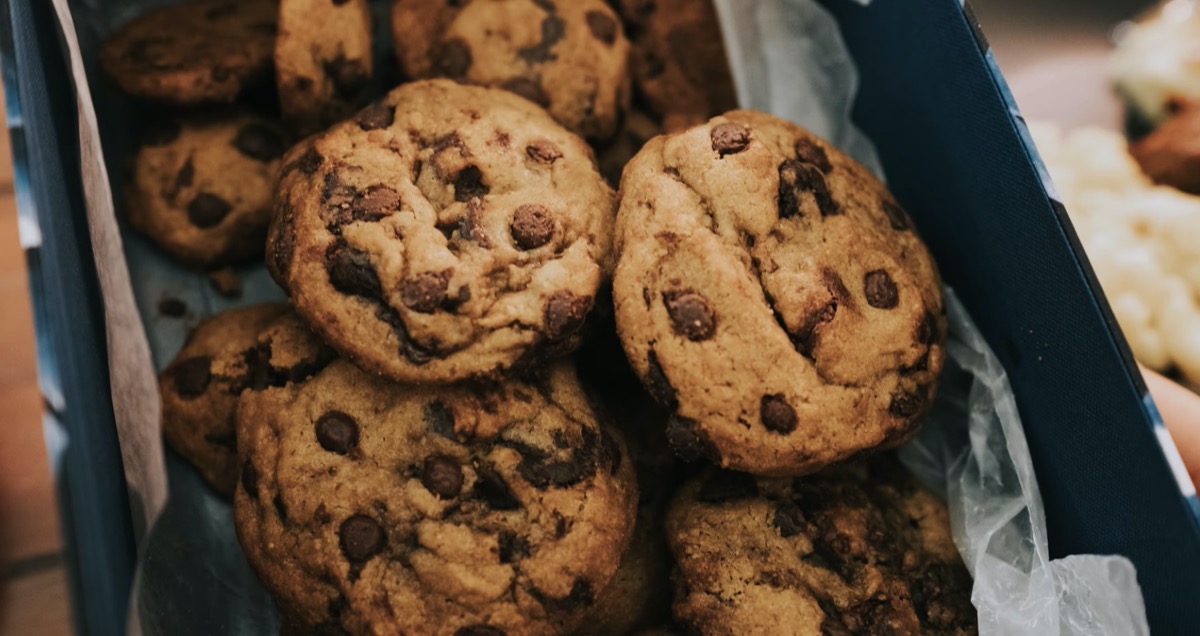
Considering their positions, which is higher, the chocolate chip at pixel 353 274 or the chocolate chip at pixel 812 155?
the chocolate chip at pixel 812 155

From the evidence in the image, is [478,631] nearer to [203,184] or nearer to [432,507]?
[432,507]

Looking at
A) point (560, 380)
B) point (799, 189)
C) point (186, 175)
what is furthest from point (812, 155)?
point (186, 175)

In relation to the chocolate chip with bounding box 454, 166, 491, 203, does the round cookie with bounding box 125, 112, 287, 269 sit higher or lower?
lower

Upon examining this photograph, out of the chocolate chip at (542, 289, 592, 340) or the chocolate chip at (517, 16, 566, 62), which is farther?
the chocolate chip at (517, 16, 566, 62)

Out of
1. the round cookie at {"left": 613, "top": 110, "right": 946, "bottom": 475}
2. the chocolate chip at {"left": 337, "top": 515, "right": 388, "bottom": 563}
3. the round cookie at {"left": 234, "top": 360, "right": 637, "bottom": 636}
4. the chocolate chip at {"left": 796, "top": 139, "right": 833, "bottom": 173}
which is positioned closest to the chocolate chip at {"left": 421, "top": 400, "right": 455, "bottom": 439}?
the round cookie at {"left": 234, "top": 360, "right": 637, "bottom": 636}

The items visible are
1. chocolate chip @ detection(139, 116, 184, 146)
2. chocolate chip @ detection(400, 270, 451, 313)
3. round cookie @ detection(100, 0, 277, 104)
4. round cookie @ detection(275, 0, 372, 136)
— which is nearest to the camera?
chocolate chip @ detection(400, 270, 451, 313)

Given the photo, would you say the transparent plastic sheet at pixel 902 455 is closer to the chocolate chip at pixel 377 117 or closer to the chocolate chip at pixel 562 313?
the chocolate chip at pixel 377 117

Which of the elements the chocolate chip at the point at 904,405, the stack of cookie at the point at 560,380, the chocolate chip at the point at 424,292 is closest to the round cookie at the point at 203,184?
the stack of cookie at the point at 560,380

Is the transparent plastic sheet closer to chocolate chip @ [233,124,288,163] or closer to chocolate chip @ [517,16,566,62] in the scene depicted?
chocolate chip @ [233,124,288,163]

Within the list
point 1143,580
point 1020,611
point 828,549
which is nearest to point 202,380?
point 828,549
